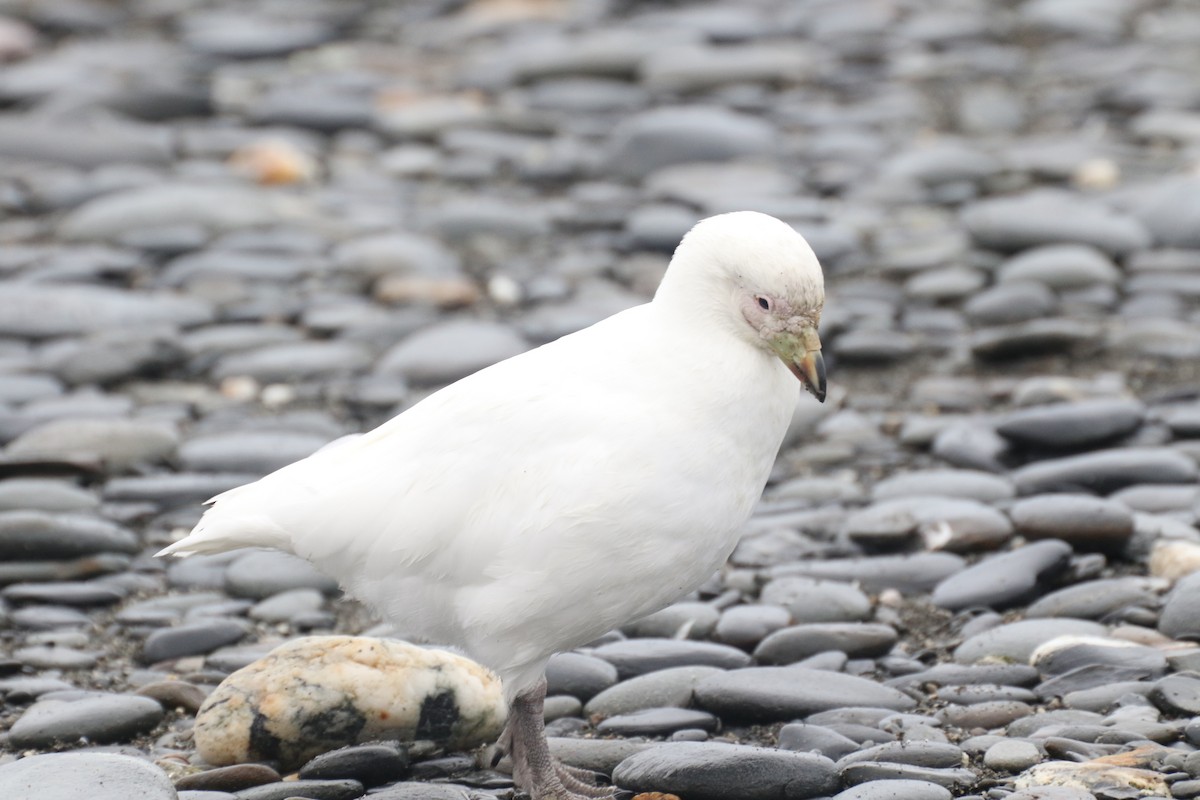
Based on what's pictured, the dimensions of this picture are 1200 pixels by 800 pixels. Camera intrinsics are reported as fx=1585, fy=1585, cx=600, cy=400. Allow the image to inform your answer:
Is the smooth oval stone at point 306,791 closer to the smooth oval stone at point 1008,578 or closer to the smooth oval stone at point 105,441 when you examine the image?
the smooth oval stone at point 1008,578

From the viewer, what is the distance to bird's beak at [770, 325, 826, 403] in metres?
4.71

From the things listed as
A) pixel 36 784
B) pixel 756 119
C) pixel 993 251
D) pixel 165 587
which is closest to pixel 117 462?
pixel 165 587

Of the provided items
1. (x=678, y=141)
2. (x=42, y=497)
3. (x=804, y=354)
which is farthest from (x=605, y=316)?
(x=804, y=354)

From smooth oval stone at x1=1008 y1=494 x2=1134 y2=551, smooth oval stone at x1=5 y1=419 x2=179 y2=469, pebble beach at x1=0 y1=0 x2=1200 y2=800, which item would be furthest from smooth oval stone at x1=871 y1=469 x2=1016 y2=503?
smooth oval stone at x1=5 y1=419 x2=179 y2=469

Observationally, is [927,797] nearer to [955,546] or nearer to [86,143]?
[955,546]

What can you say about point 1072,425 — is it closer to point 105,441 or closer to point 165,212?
point 105,441

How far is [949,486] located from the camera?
279 inches

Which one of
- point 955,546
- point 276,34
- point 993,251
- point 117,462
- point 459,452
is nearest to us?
point 459,452

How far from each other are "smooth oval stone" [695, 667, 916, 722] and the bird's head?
1090mm

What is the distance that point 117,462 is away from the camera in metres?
7.55

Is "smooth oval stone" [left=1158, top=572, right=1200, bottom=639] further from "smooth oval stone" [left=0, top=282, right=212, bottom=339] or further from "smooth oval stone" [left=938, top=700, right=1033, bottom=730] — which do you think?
"smooth oval stone" [left=0, top=282, right=212, bottom=339]

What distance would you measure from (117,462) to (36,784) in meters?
3.32

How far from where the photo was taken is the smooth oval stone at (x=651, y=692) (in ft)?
17.7

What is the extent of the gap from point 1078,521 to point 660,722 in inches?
81.9
